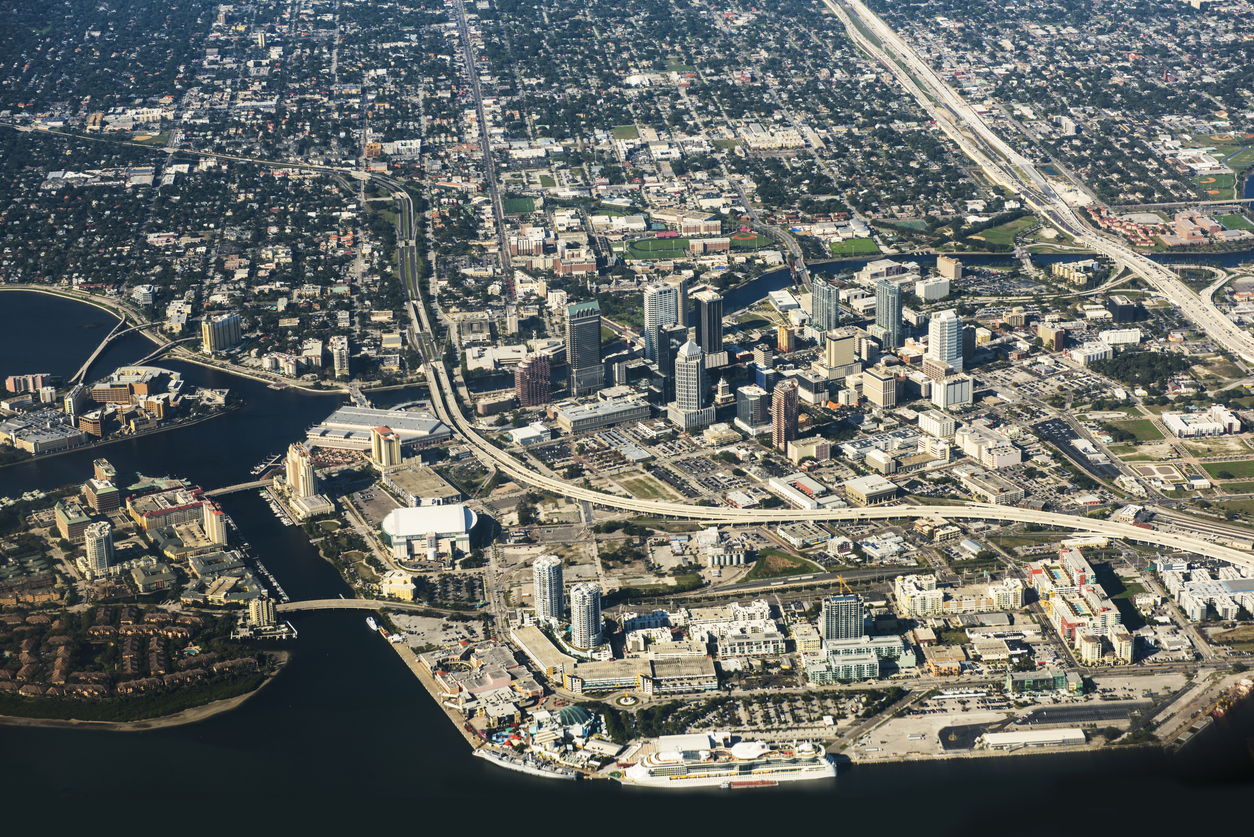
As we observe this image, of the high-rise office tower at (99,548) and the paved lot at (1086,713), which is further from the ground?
the high-rise office tower at (99,548)

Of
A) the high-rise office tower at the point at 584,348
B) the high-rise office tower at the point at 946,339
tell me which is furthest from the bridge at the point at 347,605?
the high-rise office tower at the point at 946,339

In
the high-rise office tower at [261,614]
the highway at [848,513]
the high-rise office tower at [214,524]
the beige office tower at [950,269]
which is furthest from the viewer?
the beige office tower at [950,269]

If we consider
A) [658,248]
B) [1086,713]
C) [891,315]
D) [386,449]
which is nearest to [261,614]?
[386,449]

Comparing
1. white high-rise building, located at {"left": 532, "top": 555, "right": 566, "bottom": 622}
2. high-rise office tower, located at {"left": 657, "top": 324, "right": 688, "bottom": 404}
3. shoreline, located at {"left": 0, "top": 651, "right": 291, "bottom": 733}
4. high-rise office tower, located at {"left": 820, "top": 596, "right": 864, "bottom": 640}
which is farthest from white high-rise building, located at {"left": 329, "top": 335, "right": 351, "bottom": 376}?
high-rise office tower, located at {"left": 820, "top": 596, "right": 864, "bottom": 640}

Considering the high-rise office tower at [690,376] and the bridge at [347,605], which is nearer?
the bridge at [347,605]

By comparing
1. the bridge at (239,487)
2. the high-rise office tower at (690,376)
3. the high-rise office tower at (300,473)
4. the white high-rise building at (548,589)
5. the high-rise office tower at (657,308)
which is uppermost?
the high-rise office tower at (657,308)

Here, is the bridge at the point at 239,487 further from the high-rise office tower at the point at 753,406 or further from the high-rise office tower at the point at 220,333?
the high-rise office tower at the point at 753,406

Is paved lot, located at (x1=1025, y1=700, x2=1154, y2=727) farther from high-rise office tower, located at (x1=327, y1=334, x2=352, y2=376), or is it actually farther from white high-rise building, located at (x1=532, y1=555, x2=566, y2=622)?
high-rise office tower, located at (x1=327, y1=334, x2=352, y2=376)
